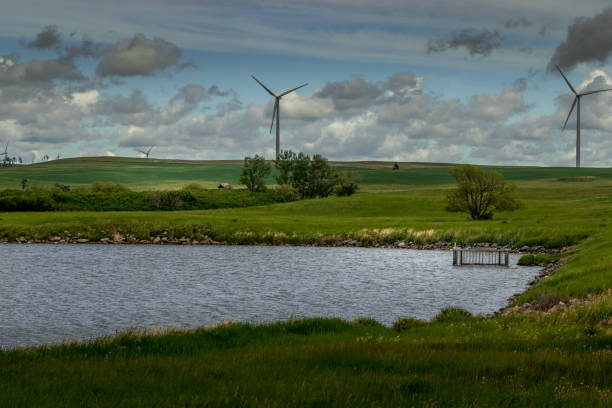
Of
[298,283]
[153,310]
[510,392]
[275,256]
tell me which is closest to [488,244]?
[275,256]

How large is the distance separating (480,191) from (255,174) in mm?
94868

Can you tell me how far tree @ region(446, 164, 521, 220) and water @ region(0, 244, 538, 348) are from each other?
29265 mm

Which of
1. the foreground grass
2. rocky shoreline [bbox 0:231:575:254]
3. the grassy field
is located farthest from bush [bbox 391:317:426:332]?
rocky shoreline [bbox 0:231:575:254]

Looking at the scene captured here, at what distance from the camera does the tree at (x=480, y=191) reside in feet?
295

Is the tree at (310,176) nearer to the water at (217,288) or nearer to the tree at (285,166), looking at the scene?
the tree at (285,166)

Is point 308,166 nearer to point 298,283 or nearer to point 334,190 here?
point 334,190

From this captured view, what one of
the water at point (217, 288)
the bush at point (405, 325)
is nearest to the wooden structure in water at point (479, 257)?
the water at point (217, 288)

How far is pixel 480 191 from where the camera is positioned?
8994 centimetres

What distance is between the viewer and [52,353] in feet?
45.7

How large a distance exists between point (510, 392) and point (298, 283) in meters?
31.4

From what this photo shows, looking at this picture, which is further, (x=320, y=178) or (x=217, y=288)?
(x=320, y=178)

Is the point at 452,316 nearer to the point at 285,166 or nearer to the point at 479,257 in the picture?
the point at 479,257

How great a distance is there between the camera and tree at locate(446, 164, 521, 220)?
8994cm

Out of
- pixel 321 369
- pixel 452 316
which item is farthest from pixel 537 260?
pixel 321 369
